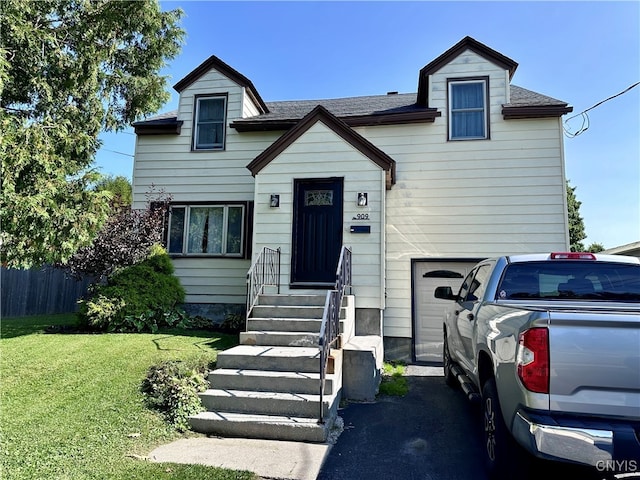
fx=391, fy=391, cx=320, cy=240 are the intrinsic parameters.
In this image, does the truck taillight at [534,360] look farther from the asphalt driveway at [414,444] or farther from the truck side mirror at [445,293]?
the truck side mirror at [445,293]

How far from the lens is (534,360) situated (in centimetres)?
245

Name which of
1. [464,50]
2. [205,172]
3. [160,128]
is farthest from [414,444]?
[160,128]

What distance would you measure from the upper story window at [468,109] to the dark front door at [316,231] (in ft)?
11.1

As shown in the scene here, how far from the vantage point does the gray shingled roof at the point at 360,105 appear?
923cm

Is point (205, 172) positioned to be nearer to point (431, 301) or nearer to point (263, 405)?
point (431, 301)

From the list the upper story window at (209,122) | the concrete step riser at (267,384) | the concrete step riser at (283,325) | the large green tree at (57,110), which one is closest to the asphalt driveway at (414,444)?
the concrete step riser at (267,384)

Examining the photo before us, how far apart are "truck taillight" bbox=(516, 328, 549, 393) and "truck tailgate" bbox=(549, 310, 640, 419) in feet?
0.11

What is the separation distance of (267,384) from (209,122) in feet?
25.3

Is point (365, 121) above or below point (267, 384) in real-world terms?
above

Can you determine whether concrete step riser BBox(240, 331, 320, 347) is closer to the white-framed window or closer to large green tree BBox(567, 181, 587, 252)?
the white-framed window

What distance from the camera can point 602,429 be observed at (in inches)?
89.5

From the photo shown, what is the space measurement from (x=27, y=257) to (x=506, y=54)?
35.2 feet

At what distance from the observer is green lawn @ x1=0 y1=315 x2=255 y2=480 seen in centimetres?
338

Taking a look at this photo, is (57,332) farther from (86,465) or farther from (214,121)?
(214,121)
